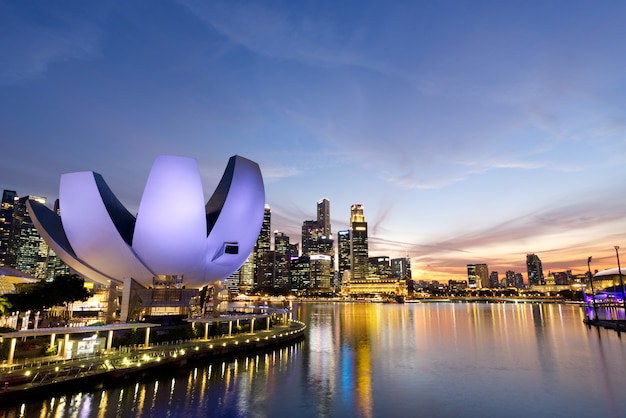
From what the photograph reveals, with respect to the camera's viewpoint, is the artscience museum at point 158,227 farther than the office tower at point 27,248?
No

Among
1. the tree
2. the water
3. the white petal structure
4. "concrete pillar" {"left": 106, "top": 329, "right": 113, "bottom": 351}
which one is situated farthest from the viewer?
the tree

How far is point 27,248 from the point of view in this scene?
19112cm

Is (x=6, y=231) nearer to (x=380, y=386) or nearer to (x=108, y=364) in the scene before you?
(x=108, y=364)

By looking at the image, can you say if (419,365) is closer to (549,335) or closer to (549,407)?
(549,407)

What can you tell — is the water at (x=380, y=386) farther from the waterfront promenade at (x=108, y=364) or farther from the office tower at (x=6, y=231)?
the office tower at (x=6, y=231)

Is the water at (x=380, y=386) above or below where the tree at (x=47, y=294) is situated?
below

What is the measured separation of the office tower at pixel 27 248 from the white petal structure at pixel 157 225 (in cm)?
19198

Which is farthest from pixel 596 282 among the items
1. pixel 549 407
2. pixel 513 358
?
pixel 549 407

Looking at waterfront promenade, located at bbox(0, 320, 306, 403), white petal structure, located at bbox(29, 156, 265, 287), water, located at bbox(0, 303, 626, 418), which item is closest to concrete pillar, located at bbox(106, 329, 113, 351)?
waterfront promenade, located at bbox(0, 320, 306, 403)

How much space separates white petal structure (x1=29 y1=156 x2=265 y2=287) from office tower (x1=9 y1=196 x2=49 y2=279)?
19198cm

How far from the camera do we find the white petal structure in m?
28.4

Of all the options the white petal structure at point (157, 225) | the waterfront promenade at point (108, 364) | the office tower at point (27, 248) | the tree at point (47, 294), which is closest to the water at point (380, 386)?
the waterfront promenade at point (108, 364)

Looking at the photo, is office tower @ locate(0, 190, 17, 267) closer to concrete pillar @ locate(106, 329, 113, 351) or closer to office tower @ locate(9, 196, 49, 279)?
office tower @ locate(9, 196, 49, 279)

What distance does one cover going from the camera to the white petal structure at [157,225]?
2844 centimetres
